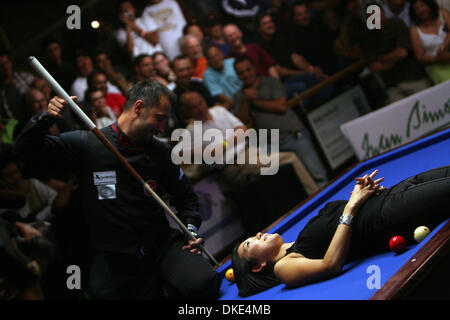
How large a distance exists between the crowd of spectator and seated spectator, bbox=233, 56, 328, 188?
11 millimetres

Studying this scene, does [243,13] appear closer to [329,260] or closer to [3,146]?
[3,146]

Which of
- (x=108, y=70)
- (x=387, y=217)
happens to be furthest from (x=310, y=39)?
(x=387, y=217)

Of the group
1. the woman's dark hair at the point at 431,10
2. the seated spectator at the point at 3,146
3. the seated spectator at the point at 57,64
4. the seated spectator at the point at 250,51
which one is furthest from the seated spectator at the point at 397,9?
the seated spectator at the point at 3,146

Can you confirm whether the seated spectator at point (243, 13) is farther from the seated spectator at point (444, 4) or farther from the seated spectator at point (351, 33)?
the seated spectator at point (444, 4)

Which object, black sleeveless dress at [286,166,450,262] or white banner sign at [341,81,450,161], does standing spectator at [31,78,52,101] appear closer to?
white banner sign at [341,81,450,161]

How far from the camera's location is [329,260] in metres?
2.16

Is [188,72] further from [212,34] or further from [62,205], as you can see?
[62,205]

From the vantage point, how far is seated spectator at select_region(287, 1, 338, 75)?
588 centimetres

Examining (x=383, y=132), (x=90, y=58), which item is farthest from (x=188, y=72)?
(x=383, y=132)

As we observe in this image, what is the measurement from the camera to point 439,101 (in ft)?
15.3

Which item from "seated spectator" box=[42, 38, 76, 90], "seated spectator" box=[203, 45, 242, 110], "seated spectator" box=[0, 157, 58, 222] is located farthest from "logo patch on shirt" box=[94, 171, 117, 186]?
"seated spectator" box=[203, 45, 242, 110]

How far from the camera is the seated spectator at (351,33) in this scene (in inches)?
228

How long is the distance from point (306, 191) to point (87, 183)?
271 cm

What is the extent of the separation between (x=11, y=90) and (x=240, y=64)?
237 cm
